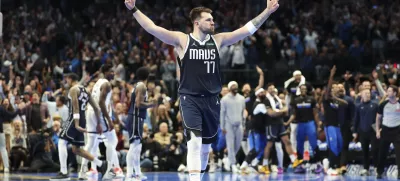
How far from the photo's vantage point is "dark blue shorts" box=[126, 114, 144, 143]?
61.1 feet

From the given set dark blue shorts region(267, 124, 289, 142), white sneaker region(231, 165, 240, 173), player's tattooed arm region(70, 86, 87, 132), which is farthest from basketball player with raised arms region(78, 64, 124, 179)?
dark blue shorts region(267, 124, 289, 142)

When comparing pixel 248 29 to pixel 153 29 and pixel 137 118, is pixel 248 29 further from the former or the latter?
pixel 137 118

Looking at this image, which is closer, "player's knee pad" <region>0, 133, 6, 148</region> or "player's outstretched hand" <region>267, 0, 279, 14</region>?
"player's outstretched hand" <region>267, 0, 279, 14</region>

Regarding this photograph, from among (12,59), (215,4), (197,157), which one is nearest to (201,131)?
(197,157)

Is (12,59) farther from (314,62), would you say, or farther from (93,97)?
(93,97)

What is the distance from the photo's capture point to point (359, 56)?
30.7 meters

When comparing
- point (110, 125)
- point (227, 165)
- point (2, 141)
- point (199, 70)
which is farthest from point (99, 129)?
point (199, 70)

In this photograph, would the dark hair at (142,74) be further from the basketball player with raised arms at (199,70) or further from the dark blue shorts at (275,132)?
the dark blue shorts at (275,132)

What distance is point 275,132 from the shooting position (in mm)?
23906

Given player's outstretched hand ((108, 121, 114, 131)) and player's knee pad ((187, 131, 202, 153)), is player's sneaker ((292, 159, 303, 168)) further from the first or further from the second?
player's knee pad ((187, 131, 202, 153))

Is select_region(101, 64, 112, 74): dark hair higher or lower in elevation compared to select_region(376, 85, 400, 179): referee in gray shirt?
higher

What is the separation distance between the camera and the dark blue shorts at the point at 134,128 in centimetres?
1862

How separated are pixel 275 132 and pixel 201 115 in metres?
11.3

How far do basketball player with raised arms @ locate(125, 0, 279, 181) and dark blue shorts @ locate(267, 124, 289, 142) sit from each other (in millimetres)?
11032
